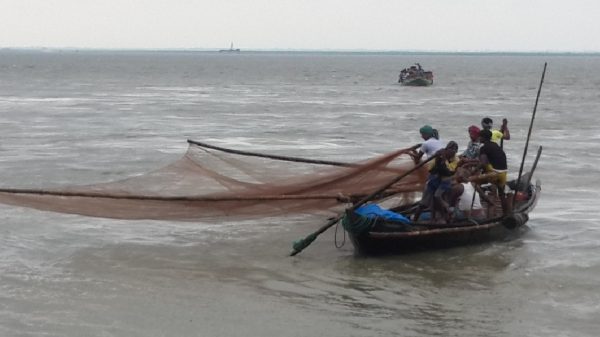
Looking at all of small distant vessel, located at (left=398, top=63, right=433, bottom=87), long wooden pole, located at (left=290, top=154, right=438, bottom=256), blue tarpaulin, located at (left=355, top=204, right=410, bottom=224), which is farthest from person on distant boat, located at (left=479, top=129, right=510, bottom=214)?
small distant vessel, located at (left=398, top=63, right=433, bottom=87)

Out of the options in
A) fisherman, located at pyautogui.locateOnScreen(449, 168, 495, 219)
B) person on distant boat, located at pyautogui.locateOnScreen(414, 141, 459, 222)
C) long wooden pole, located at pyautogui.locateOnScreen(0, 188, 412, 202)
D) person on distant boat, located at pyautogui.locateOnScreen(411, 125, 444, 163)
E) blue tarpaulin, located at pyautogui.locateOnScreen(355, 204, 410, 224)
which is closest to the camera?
long wooden pole, located at pyautogui.locateOnScreen(0, 188, 412, 202)

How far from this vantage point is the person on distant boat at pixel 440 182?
1005 centimetres

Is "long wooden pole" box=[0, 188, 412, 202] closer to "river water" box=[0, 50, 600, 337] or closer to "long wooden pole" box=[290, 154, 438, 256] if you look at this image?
"long wooden pole" box=[290, 154, 438, 256]

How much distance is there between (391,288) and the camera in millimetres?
9258

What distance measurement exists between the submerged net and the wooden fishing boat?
397mm

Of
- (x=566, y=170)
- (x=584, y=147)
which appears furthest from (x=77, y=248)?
(x=584, y=147)

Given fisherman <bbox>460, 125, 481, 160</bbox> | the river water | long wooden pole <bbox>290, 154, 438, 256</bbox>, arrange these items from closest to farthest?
1. the river water
2. long wooden pole <bbox>290, 154, 438, 256</bbox>
3. fisherman <bbox>460, 125, 481, 160</bbox>

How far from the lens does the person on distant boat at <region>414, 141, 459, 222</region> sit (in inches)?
396

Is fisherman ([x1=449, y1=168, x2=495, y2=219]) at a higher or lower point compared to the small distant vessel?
higher

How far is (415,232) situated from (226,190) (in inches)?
97.0

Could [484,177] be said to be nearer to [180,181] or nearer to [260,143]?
[180,181]

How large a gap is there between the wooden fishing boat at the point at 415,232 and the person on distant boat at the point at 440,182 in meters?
0.24

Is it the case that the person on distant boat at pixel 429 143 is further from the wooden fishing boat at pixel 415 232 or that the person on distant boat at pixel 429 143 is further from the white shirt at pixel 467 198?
the wooden fishing boat at pixel 415 232

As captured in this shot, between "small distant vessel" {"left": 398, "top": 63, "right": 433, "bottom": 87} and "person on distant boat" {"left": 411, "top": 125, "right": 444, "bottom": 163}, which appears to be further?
"small distant vessel" {"left": 398, "top": 63, "right": 433, "bottom": 87}
